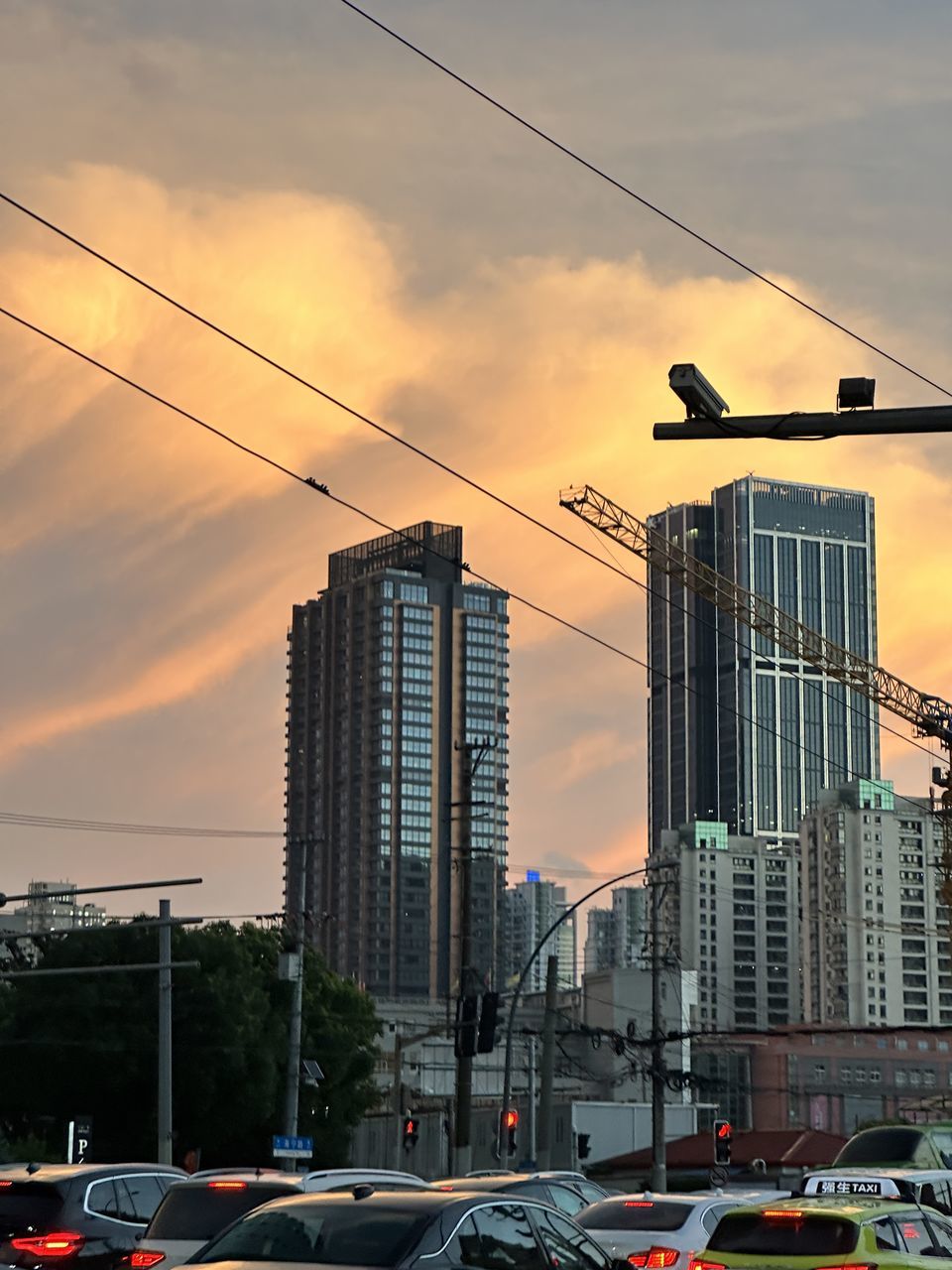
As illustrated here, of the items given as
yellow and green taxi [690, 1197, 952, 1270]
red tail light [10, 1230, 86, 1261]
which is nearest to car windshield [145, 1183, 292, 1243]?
red tail light [10, 1230, 86, 1261]

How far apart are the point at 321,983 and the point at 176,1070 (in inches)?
461

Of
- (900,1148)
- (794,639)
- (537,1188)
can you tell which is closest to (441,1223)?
(537,1188)

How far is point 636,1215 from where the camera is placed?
18438 millimetres

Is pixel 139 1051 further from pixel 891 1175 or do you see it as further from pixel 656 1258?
pixel 656 1258

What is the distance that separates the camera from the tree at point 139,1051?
5944cm

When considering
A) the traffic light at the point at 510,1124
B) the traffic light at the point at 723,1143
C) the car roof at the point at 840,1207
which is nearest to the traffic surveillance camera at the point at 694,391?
the car roof at the point at 840,1207

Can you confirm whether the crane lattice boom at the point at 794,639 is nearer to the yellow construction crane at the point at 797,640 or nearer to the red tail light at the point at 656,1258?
the yellow construction crane at the point at 797,640

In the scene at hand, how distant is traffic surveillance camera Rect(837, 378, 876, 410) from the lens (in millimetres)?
15102

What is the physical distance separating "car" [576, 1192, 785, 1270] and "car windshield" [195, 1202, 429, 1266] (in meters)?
7.03

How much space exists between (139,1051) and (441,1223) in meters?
50.5

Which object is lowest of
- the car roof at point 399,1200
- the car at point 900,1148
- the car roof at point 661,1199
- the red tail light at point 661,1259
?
the car at point 900,1148

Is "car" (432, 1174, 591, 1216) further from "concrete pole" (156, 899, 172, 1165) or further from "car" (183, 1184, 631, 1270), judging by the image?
"concrete pole" (156, 899, 172, 1165)

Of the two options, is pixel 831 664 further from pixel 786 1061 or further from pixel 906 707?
pixel 786 1061

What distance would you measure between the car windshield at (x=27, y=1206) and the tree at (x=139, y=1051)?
141 ft
